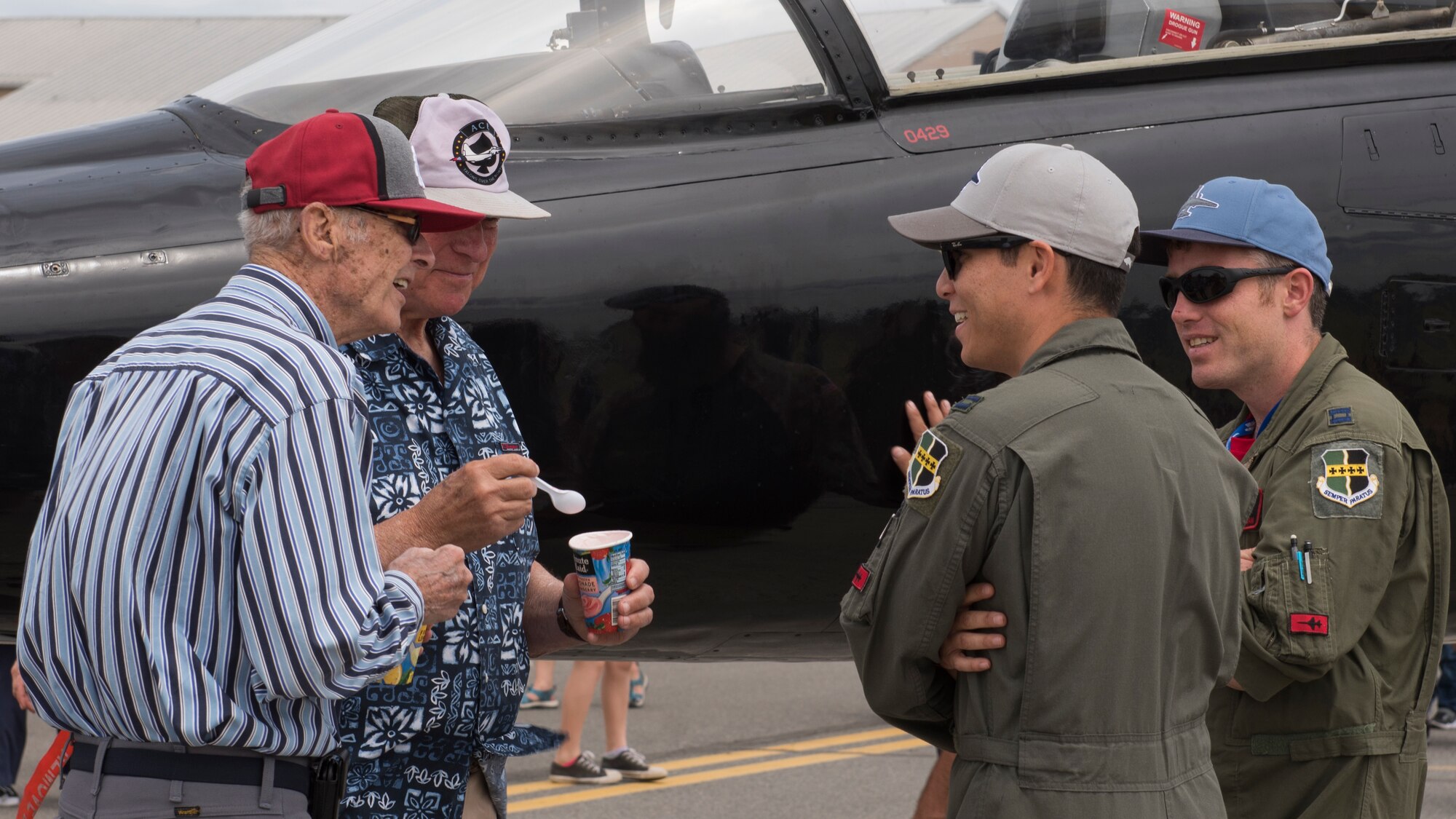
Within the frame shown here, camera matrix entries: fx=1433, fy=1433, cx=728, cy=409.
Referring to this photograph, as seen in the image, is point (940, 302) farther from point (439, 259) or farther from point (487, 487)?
point (487, 487)

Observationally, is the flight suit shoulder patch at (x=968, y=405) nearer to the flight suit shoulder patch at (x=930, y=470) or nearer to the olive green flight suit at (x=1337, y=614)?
the flight suit shoulder patch at (x=930, y=470)

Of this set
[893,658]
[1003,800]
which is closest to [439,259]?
[893,658]

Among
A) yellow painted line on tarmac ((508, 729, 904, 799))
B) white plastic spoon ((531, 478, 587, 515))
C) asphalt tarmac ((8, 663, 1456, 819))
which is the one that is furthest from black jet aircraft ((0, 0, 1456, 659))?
yellow painted line on tarmac ((508, 729, 904, 799))

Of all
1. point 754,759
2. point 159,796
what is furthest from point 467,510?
point 754,759

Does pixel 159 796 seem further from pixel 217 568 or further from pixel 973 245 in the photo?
pixel 973 245

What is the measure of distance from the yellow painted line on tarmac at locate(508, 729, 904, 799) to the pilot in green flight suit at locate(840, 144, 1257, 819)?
5265 millimetres

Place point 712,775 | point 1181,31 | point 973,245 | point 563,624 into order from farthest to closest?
point 712,775
point 1181,31
point 563,624
point 973,245

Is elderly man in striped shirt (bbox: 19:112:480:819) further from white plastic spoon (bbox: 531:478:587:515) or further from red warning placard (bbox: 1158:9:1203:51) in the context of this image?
red warning placard (bbox: 1158:9:1203:51)

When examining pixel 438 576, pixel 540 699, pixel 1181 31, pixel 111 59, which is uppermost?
pixel 1181 31

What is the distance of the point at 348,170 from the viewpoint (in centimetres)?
196

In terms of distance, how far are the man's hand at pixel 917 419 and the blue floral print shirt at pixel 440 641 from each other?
0.91 m

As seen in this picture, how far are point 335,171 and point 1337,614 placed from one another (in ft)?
5.86

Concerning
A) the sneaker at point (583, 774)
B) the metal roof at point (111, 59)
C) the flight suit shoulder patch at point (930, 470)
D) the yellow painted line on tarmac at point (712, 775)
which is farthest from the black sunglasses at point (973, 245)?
the metal roof at point (111, 59)

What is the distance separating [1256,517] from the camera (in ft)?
8.78
